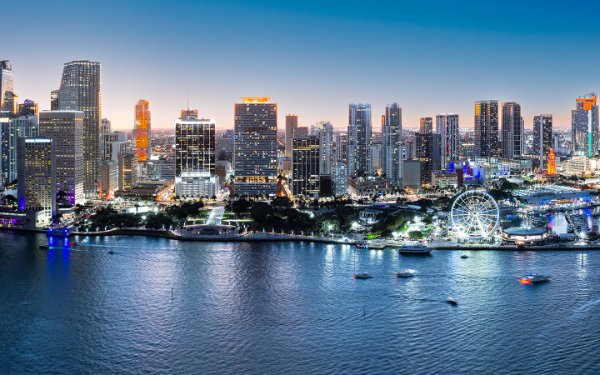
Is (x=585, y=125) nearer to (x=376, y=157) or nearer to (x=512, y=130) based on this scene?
(x=512, y=130)

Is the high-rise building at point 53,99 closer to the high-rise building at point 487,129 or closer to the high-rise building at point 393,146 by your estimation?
the high-rise building at point 393,146

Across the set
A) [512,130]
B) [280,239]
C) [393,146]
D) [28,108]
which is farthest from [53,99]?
[512,130]

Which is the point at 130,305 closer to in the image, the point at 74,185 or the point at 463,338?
the point at 463,338

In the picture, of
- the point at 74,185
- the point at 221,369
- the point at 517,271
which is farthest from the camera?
the point at 74,185

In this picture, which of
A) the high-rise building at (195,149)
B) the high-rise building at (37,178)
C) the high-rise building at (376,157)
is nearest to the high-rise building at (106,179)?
the high-rise building at (195,149)

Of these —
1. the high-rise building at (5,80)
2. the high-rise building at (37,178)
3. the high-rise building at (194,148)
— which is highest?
the high-rise building at (5,80)

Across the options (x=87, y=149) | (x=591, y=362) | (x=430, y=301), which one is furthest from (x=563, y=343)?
(x=87, y=149)
